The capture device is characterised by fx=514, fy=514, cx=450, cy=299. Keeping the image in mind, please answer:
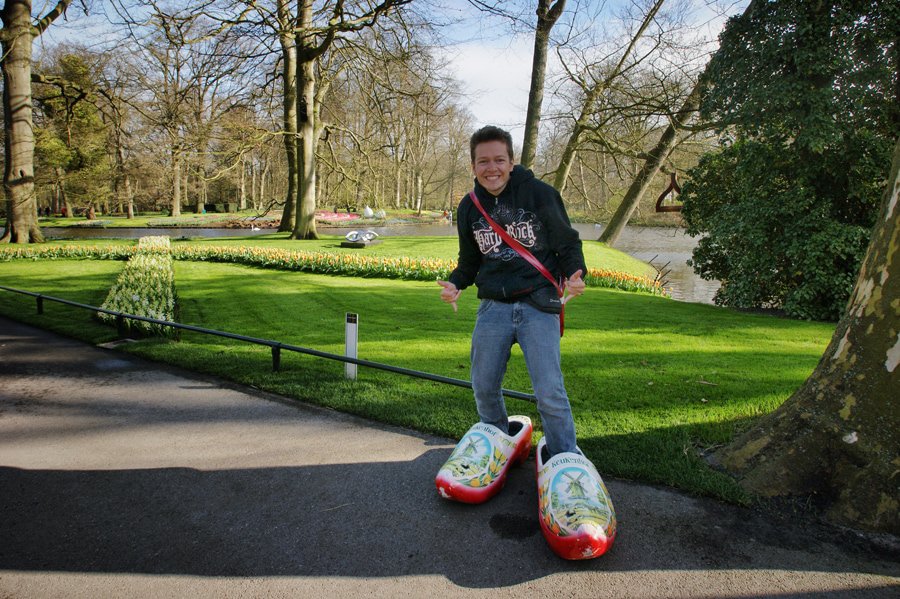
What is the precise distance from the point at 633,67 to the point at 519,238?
16.3 meters

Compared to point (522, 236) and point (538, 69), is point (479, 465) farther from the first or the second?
point (538, 69)

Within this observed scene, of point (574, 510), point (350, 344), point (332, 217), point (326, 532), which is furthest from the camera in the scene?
point (332, 217)

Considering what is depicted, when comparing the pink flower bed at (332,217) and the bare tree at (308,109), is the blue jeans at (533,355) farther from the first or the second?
the pink flower bed at (332,217)

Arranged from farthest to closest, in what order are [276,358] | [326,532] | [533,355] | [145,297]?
[145,297]
[276,358]
[533,355]
[326,532]

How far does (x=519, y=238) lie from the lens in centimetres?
279

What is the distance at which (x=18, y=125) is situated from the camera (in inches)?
703

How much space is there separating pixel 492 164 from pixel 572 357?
3.70 metres

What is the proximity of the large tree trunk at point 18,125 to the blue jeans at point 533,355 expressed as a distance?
70.0 feet

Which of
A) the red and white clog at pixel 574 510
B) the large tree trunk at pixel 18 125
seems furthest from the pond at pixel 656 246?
the red and white clog at pixel 574 510

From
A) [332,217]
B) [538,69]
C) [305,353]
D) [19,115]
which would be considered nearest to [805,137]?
[538,69]

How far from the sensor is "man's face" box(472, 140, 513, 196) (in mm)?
2738

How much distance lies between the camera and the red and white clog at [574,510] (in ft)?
7.47

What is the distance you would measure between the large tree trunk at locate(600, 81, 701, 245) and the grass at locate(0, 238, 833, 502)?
6.40 metres

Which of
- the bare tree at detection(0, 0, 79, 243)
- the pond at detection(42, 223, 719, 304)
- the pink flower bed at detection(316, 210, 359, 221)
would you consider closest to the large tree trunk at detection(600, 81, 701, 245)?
the pond at detection(42, 223, 719, 304)
